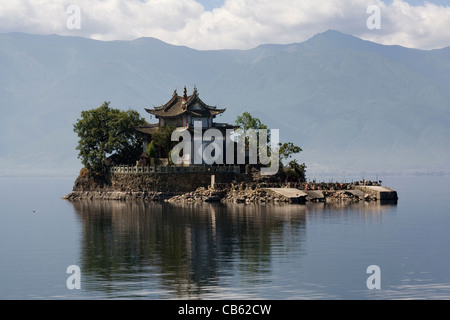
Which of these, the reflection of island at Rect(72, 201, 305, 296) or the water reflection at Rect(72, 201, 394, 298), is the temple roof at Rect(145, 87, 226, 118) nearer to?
the water reflection at Rect(72, 201, 394, 298)

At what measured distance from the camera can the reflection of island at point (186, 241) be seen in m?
46.3

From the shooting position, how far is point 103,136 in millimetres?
115562

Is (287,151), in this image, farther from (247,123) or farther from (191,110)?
(191,110)

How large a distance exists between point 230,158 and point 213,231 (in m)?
43.6

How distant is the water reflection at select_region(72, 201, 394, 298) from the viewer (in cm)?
4359

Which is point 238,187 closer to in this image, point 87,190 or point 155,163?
point 155,163

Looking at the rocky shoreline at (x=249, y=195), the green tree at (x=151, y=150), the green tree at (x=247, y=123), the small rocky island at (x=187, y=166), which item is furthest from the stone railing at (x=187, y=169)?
the green tree at (x=247, y=123)

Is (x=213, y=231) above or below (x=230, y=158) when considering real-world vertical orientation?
below

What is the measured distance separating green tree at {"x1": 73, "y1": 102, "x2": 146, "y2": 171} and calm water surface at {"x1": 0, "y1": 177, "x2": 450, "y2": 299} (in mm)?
25652

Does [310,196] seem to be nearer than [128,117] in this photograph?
Yes

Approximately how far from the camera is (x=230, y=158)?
109812mm

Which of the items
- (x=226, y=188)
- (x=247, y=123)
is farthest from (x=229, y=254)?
(x=247, y=123)
